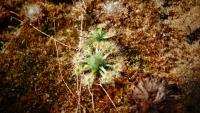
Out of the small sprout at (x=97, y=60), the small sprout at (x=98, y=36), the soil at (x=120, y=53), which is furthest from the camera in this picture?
the small sprout at (x=98, y=36)

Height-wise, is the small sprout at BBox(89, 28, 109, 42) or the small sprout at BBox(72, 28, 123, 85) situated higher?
the small sprout at BBox(89, 28, 109, 42)

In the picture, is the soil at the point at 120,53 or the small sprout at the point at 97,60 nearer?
the soil at the point at 120,53

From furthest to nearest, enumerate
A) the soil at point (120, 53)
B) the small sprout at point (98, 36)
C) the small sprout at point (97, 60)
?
the small sprout at point (98, 36)
the small sprout at point (97, 60)
the soil at point (120, 53)

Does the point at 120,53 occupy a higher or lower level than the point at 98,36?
lower

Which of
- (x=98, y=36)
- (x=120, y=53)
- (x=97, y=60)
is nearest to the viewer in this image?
(x=97, y=60)

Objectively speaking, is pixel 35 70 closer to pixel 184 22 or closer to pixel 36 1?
pixel 36 1

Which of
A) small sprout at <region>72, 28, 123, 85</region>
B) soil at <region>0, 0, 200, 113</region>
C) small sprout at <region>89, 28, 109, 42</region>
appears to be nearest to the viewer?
soil at <region>0, 0, 200, 113</region>

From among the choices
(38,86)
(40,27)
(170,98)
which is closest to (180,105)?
(170,98)

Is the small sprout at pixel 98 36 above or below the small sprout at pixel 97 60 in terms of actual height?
above

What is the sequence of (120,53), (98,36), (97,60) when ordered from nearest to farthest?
1. (97,60)
2. (120,53)
3. (98,36)
